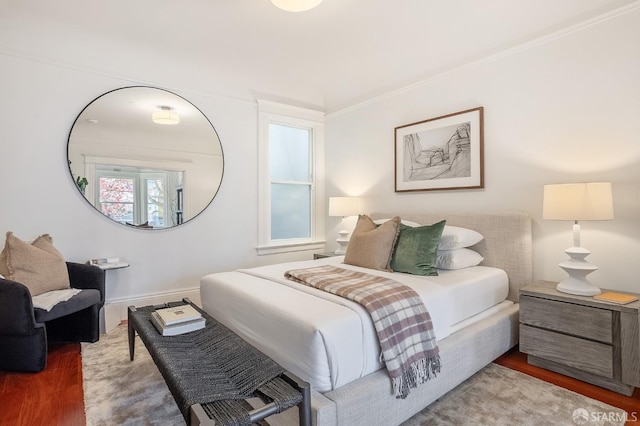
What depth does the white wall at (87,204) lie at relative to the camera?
9.03ft

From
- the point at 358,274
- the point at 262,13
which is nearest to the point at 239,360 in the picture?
the point at 358,274

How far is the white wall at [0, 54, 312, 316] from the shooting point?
108 inches

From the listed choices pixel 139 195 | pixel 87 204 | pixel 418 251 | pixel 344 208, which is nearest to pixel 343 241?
pixel 344 208

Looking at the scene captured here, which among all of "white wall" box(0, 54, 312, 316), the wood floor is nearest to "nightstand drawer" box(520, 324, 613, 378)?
the wood floor

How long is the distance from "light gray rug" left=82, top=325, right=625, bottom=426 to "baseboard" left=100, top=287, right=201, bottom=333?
2.21 feet

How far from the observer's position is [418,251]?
101 inches

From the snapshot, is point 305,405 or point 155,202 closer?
point 305,405

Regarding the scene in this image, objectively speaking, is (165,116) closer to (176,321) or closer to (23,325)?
(23,325)

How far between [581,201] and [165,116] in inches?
142

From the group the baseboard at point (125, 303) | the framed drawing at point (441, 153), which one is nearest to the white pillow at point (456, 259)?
the framed drawing at point (441, 153)

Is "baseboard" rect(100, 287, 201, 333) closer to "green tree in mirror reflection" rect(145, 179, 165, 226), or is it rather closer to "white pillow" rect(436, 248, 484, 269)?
"green tree in mirror reflection" rect(145, 179, 165, 226)

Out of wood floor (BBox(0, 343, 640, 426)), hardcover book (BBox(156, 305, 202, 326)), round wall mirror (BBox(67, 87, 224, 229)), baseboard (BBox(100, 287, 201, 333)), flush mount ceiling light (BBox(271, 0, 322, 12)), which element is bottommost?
wood floor (BBox(0, 343, 640, 426))

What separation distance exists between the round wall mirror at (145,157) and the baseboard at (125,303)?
708 millimetres

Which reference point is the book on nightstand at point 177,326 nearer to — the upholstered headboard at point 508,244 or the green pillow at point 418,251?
the green pillow at point 418,251
